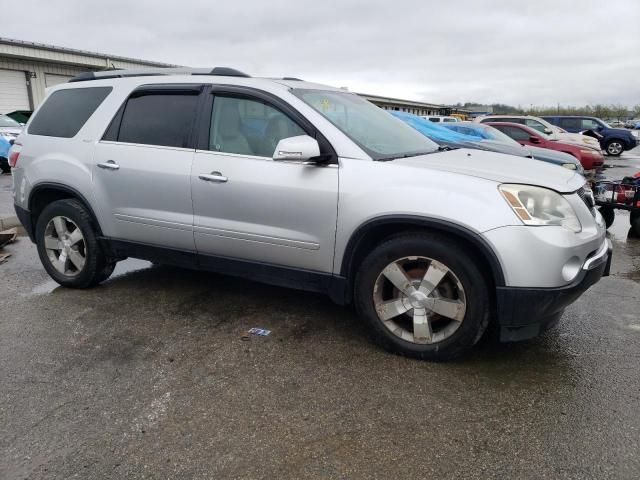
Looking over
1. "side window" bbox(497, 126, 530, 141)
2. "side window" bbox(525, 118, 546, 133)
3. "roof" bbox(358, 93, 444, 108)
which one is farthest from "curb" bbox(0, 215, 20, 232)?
"roof" bbox(358, 93, 444, 108)

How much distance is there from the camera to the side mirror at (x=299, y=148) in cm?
320

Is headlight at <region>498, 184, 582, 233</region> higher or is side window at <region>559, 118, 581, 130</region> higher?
headlight at <region>498, 184, 582, 233</region>

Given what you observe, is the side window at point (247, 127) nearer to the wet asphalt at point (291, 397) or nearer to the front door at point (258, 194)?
the front door at point (258, 194)

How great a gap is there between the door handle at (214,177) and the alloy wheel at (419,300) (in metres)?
1.28

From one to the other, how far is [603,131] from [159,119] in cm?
2406

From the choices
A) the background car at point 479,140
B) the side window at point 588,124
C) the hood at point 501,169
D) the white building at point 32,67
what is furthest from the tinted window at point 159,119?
the side window at point 588,124

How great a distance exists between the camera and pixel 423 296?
316 cm

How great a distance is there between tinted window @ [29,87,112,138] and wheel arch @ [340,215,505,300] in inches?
103

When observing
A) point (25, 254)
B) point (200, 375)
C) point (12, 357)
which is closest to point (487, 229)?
point (200, 375)

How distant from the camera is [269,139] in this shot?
11.8 ft

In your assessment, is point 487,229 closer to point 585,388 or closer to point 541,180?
point 541,180

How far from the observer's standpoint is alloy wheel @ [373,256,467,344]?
3.11 metres

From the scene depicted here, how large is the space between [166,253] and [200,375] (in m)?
1.32

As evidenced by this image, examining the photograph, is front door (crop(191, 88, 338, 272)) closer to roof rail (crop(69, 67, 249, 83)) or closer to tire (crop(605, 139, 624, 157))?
roof rail (crop(69, 67, 249, 83))
